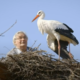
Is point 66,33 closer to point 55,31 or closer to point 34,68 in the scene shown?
point 55,31

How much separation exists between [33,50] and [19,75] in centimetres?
49

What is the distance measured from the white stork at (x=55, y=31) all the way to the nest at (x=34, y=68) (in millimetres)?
5008

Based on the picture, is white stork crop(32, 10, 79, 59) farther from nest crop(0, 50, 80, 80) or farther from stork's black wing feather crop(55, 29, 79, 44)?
nest crop(0, 50, 80, 80)

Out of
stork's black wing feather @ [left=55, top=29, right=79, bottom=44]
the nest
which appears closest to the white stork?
stork's black wing feather @ [left=55, top=29, right=79, bottom=44]

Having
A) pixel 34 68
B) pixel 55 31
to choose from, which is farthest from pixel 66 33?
pixel 34 68

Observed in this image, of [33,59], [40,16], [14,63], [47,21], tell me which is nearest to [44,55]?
[33,59]

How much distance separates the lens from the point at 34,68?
2.34m

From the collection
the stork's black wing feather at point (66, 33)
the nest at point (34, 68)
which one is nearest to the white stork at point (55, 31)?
the stork's black wing feather at point (66, 33)

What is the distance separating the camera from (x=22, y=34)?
2939mm

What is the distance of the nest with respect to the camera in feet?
7.52

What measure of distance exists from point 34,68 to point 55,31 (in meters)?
5.34

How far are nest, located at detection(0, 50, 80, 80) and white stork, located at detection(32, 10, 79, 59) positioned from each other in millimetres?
5008

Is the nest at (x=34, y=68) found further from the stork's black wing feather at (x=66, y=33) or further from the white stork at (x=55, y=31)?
the stork's black wing feather at (x=66, y=33)

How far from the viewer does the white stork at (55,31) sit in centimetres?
758
